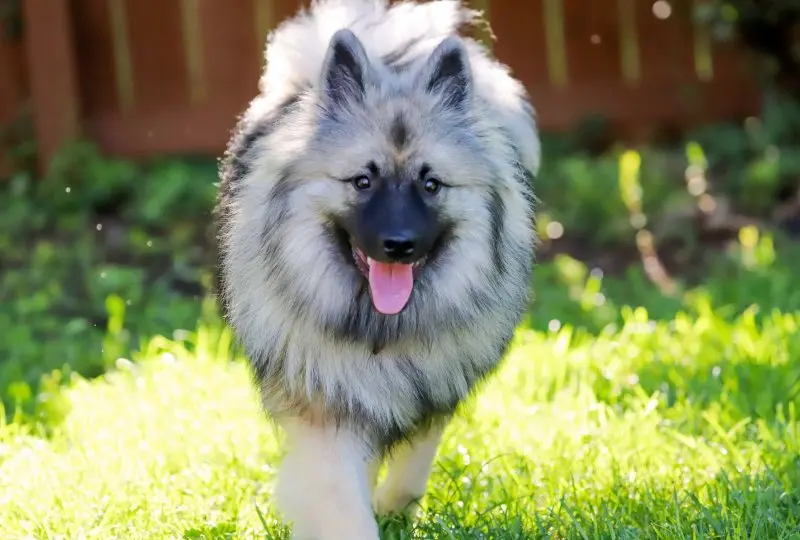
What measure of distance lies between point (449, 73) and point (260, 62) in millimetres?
4728

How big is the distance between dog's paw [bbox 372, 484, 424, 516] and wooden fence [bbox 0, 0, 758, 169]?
449 cm

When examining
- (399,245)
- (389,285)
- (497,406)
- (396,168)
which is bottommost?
(497,406)

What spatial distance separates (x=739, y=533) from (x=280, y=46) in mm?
1887

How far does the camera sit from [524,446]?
3.64 meters

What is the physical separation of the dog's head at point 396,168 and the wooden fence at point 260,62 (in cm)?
459

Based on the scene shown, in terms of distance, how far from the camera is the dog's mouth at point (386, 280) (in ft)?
9.65

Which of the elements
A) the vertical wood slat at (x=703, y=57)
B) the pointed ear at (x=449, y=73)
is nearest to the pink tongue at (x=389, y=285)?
the pointed ear at (x=449, y=73)

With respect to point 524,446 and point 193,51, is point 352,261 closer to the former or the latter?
point 524,446

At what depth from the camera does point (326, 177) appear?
295cm

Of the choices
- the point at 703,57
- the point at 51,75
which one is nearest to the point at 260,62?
the point at 51,75

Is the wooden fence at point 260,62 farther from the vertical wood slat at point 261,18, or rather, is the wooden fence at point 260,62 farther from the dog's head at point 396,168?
the dog's head at point 396,168

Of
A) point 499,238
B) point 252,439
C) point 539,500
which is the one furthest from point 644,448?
point 252,439

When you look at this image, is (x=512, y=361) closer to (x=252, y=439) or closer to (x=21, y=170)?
(x=252, y=439)

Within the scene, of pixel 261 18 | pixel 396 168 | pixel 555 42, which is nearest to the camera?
pixel 396 168
